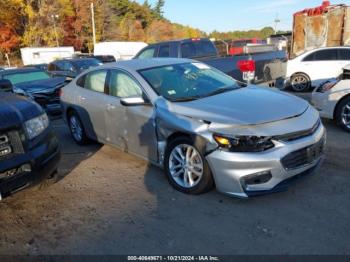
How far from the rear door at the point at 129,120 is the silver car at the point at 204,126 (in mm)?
13

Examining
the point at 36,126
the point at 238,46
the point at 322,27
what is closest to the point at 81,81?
the point at 36,126

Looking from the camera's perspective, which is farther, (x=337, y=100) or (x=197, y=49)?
(x=197, y=49)

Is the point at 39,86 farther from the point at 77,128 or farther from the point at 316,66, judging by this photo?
the point at 316,66

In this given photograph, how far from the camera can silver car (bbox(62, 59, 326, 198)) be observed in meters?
3.34

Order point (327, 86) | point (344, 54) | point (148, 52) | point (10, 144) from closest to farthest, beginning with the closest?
point (10, 144)
point (327, 86)
point (148, 52)
point (344, 54)

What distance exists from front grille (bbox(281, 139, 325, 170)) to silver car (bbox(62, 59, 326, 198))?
11mm

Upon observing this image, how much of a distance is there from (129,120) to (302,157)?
7.48 feet

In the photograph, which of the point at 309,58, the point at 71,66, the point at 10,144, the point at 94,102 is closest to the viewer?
the point at 10,144

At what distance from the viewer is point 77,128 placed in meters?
6.11

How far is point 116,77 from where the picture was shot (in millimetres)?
4883

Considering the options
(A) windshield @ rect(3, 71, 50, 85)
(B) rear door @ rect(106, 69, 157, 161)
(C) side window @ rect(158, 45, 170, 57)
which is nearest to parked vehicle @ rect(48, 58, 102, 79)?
(A) windshield @ rect(3, 71, 50, 85)

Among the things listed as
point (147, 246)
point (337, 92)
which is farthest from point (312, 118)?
point (337, 92)

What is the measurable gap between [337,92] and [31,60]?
2944 cm

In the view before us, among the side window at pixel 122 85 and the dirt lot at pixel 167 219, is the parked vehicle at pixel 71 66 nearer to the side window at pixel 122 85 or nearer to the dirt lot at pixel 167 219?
the side window at pixel 122 85
